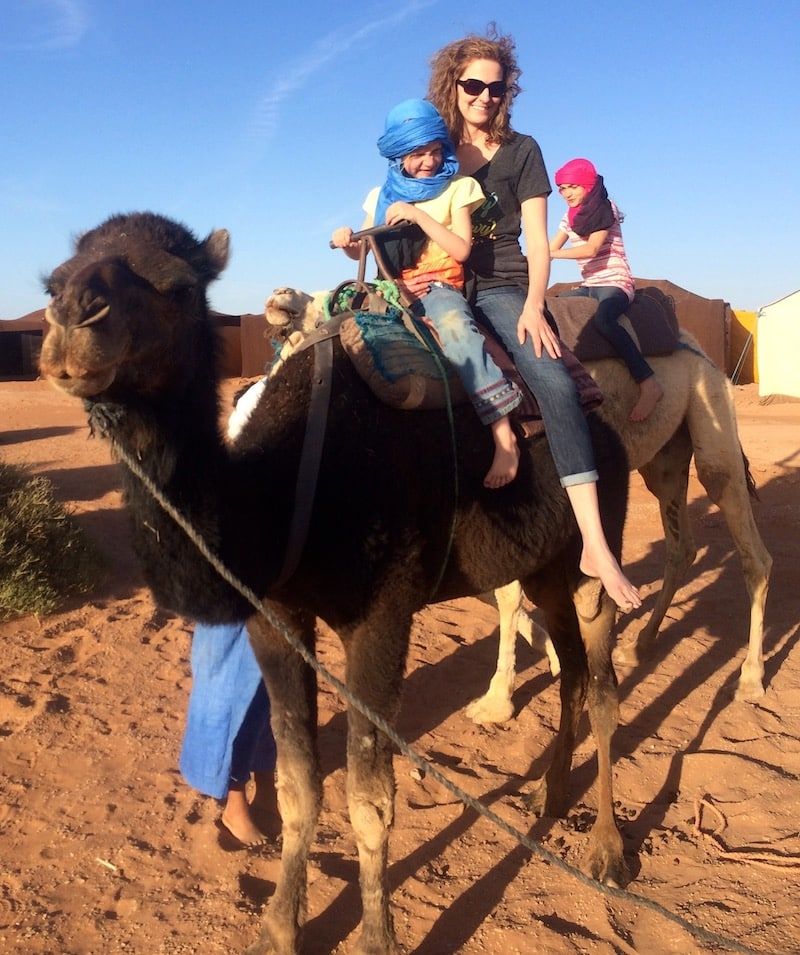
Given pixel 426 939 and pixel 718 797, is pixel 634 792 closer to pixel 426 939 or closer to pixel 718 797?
pixel 718 797

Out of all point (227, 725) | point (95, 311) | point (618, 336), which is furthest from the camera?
point (618, 336)

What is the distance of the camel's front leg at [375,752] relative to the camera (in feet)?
10.2

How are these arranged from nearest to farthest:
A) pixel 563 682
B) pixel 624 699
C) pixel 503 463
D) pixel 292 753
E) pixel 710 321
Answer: pixel 292 753 → pixel 503 463 → pixel 563 682 → pixel 624 699 → pixel 710 321

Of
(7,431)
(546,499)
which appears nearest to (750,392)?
(7,431)

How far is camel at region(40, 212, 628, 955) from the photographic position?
2.42m

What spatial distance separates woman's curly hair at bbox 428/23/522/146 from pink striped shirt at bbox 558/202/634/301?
6.15 ft

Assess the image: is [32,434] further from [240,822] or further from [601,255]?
[240,822]

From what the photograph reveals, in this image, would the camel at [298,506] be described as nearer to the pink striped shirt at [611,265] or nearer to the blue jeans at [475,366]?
the blue jeans at [475,366]

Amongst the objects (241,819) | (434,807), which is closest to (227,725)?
(241,819)

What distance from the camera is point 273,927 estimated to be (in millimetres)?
3244

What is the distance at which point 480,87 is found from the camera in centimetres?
406

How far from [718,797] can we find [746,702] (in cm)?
142

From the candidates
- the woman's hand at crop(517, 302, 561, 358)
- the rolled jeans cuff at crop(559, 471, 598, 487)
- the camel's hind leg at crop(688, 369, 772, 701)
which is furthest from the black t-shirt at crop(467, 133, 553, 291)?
the camel's hind leg at crop(688, 369, 772, 701)

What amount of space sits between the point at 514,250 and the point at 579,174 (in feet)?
6.53
